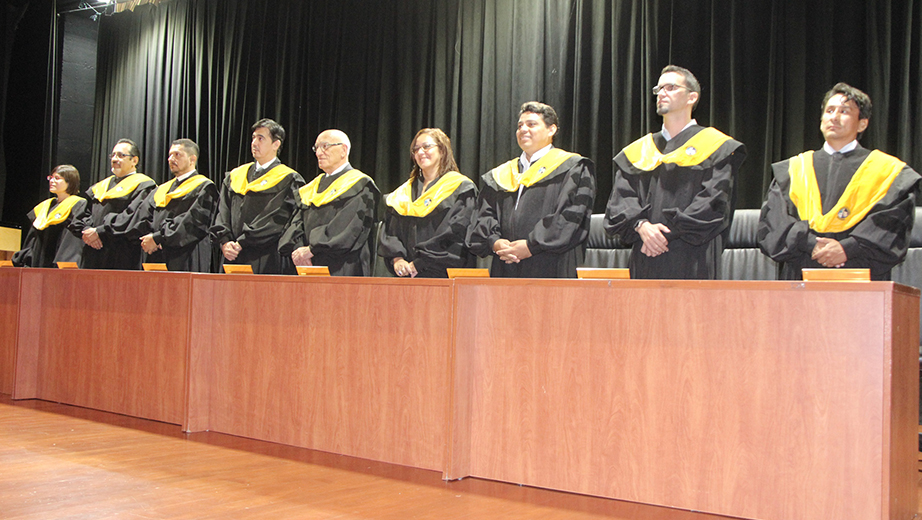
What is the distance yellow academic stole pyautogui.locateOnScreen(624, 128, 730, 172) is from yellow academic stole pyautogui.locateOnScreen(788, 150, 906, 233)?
36cm

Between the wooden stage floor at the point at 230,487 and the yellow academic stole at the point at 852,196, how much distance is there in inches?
53.2

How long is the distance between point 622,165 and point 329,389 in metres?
1.48

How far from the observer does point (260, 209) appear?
450 cm

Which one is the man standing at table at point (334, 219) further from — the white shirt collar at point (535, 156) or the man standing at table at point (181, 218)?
the white shirt collar at point (535, 156)

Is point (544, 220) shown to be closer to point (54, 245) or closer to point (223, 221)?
point (223, 221)

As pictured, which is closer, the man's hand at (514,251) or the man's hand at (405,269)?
the man's hand at (514,251)

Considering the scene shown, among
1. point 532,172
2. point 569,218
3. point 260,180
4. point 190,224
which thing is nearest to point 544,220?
point 569,218

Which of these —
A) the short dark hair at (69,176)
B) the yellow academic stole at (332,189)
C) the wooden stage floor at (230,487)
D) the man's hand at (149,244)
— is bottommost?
the wooden stage floor at (230,487)

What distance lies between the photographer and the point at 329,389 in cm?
308

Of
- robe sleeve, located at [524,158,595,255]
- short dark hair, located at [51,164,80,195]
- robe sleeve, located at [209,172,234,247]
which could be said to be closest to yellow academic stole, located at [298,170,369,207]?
robe sleeve, located at [209,172,234,247]

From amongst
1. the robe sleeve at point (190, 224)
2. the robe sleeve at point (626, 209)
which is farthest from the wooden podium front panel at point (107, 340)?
the robe sleeve at point (626, 209)

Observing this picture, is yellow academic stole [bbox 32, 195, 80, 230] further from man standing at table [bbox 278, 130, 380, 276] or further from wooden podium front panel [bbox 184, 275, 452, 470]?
wooden podium front panel [bbox 184, 275, 452, 470]

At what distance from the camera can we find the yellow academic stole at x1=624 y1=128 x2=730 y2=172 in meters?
3.12

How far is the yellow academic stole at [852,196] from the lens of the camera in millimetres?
3020
